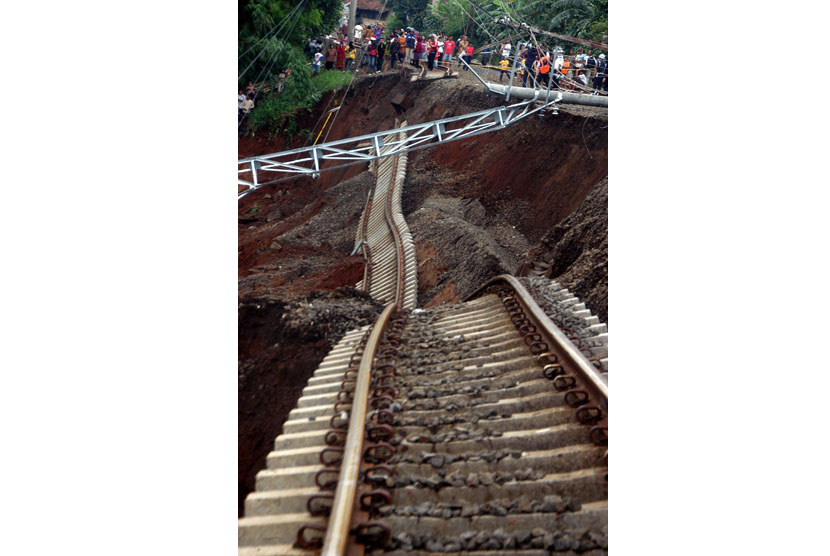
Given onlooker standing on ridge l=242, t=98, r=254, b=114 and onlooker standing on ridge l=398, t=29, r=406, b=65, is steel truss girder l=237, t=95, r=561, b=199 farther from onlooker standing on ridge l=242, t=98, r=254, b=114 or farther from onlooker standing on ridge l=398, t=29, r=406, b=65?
onlooker standing on ridge l=398, t=29, r=406, b=65

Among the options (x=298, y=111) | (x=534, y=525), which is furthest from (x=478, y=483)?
(x=298, y=111)

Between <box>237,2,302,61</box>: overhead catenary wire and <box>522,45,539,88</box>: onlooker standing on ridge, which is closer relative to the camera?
<box>237,2,302,61</box>: overhead catenary wire

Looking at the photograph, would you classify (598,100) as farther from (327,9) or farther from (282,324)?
(282,324)

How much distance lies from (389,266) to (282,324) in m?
1.41

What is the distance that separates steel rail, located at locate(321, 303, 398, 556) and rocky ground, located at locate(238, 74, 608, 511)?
42cm

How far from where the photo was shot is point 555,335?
3.16 meters

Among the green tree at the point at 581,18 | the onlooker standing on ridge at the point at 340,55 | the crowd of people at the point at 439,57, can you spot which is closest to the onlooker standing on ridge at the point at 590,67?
the crowd of people at the point at 439,57

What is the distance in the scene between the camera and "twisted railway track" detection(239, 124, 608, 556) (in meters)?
2.07

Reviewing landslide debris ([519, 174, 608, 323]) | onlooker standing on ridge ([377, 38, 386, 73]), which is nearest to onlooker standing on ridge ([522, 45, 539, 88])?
landslide debris ([519, 174, 608, 323])

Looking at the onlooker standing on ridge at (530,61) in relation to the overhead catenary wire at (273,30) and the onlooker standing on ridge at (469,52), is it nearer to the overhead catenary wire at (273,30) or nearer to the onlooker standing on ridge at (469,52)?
the onlooker standing on ridge at (469,52)

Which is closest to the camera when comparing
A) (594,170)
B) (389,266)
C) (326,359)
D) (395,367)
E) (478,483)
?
(478,483)

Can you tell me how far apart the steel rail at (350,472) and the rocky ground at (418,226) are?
419mm

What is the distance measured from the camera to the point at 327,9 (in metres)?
3.68

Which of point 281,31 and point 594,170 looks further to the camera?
point 594,170
